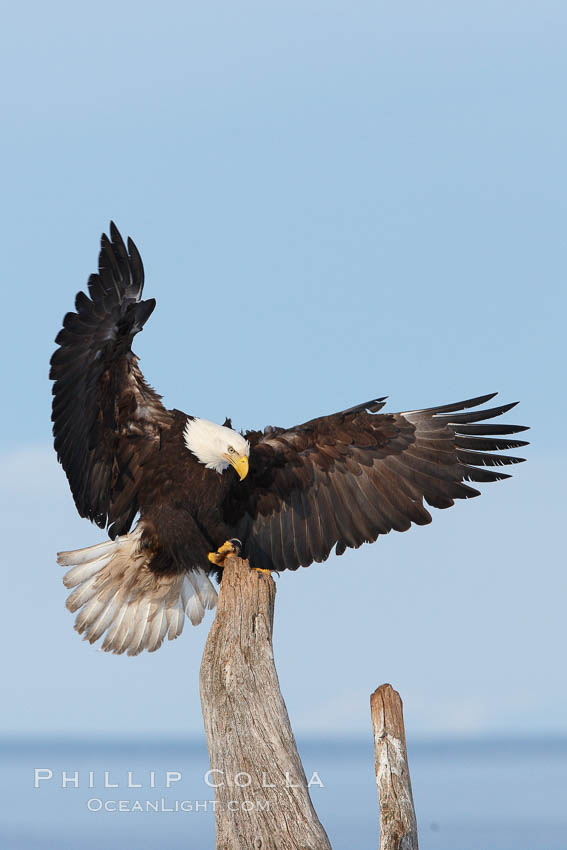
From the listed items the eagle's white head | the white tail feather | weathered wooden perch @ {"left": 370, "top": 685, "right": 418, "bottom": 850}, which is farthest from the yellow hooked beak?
weathered wooden perch @ {"left": 370, "top": 685, "right": 418, "bottom": 850}

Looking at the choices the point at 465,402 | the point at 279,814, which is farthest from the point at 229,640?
the point at 465,402

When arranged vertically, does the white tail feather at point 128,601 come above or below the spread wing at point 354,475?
below

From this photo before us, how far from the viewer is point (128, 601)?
6520 mm

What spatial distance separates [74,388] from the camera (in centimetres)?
577

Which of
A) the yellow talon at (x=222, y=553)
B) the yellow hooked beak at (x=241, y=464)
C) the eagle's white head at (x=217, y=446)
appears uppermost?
the eagle's white head at (x=217, y=446)

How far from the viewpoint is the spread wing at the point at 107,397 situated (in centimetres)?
570

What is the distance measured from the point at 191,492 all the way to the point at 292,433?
73cm

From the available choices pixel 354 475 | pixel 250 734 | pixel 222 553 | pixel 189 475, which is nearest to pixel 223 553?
pixel 222 553

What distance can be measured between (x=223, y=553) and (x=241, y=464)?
0.51 metres

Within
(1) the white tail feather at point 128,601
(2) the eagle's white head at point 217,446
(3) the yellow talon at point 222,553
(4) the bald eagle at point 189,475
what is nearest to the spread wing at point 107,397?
(4) the bald eagle at point 189,475

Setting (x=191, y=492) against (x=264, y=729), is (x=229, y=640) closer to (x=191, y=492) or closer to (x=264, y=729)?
(x=264, y=729)

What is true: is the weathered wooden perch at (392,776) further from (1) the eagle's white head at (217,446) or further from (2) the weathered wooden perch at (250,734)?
(1) the eagle's white head at (217,446)

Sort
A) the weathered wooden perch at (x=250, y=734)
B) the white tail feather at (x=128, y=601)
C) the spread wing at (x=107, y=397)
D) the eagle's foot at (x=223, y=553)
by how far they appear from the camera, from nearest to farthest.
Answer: the weathered wooden perch at (x=250, y=734), the spread wing at (x=107, y=397), the eagle's foot at (x=223, y=553), the white tail feather at (x=128, y=601)

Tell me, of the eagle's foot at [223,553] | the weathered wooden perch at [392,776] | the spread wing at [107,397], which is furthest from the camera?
the eagle's foot at [223,553]
